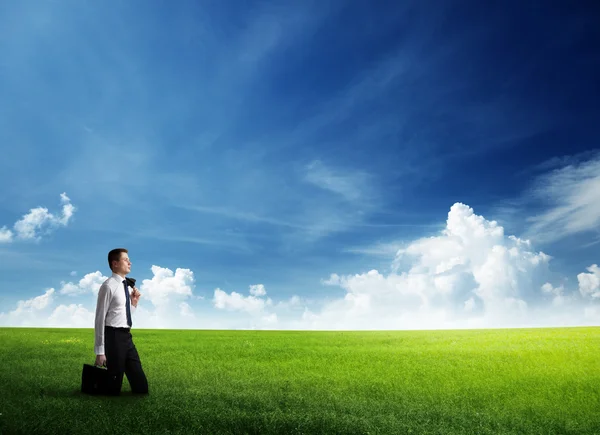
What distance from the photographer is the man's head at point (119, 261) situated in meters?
11.1

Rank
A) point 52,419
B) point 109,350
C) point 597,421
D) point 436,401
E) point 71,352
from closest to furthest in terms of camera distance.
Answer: point 52,419 < point 109,350 < point 597,421 < point 436,401 < point 71,352

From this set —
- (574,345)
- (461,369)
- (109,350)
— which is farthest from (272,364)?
(574,345)

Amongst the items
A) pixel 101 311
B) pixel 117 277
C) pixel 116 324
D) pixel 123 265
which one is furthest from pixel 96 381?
pixel 123 265

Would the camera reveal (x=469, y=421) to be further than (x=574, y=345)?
No

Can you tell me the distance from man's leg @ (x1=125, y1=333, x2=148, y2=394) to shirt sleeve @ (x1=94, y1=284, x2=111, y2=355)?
0.78 metres

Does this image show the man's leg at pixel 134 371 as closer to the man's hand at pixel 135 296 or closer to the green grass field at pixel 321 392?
the green grass field at pixel 321 392

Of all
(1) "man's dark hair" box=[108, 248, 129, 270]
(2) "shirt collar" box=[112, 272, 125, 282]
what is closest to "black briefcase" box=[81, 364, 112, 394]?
(2) "shirt collar" box=[112, 272, 125, 282]

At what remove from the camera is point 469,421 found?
1127 centimetres

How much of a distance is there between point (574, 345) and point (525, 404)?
1122 centimetres

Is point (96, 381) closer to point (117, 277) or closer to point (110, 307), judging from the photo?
point (110, 307)

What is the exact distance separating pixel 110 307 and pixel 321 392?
6307 millimetres

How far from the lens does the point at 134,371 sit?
37.1 ft

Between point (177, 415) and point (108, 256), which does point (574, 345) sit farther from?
point (108, 256)

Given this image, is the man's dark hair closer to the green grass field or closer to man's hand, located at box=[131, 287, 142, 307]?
man's hand, located at box=[131, 287, 142, 307]
